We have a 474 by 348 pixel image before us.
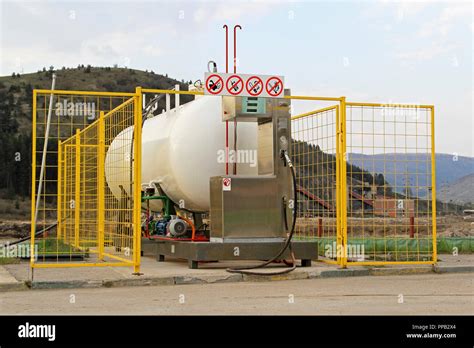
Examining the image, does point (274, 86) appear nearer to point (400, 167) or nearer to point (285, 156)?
point (285, 156)

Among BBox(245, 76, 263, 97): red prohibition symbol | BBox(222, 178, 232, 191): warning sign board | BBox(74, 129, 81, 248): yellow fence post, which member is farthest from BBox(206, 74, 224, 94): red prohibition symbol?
BBox(74, 129, 81, 248): yellow fence post

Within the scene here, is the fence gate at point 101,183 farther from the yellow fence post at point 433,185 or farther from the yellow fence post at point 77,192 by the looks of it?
the yellow fence post at point 433,185

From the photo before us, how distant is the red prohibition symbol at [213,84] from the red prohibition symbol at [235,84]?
155 millimetres

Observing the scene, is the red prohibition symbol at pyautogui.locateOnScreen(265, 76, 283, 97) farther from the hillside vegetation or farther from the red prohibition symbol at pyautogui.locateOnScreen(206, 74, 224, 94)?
the hillside vegetation

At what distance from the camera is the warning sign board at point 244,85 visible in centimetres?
1218

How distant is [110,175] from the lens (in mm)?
16734

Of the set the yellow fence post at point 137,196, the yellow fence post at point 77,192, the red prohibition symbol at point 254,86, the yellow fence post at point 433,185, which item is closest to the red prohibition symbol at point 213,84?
the red prohibition symbol at point 254,86

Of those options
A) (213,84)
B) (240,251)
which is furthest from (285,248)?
(213,84)

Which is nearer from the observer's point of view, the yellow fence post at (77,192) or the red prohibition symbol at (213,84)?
the red prohibition symbol at (213,84)

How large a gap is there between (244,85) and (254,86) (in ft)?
0.57

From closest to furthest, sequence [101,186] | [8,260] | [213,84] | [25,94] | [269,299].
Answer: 1. [269,299]
2. [213,84]
3. [101,186]
4. [8,260]
5. [25,94]

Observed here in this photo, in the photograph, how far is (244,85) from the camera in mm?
12422

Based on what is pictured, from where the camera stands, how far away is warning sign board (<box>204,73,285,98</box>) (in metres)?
12.2

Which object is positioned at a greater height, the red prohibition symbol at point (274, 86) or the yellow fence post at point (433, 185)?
the red prohibition symbol at point (274, 86)
